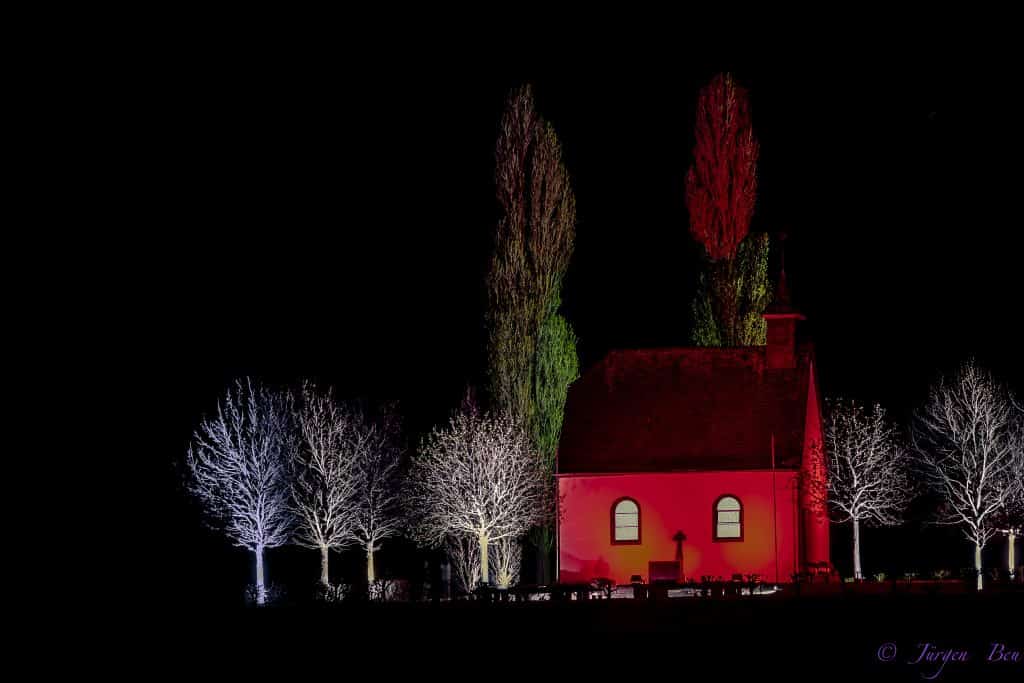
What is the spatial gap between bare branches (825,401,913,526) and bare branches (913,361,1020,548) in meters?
1.29

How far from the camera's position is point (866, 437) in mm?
51688

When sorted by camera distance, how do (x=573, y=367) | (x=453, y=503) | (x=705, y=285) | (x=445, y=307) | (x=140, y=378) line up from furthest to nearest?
(x=445, y=307)
(x=140, y=378)
(x=705, y=285)
(x=573, y=367)
(x=453, y=503)

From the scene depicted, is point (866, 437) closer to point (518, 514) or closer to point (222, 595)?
point (518, 514)

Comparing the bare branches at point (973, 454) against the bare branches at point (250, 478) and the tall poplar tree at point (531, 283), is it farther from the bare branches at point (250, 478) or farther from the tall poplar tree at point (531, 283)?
the bare branches at point (250, 478)

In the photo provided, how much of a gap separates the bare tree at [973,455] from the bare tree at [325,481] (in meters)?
17.1

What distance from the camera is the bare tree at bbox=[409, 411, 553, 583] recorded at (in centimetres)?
5022

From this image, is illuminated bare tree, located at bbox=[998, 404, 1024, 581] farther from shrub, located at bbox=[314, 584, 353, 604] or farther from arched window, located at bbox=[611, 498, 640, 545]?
shrub, located at bbox=[314, 584, 353, 604]

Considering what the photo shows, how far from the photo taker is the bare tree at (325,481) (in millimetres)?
52562

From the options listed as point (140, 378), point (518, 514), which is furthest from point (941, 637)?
point (140, 378)

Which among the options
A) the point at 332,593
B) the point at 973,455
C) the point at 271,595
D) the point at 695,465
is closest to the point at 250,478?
the point at 271,595

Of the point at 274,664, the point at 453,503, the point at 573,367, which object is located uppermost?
the point at 573,367

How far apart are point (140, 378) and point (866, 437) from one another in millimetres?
29230

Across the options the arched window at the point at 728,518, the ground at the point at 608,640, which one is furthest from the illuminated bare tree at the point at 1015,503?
the ground at the point at 608,640

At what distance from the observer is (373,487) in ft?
176
